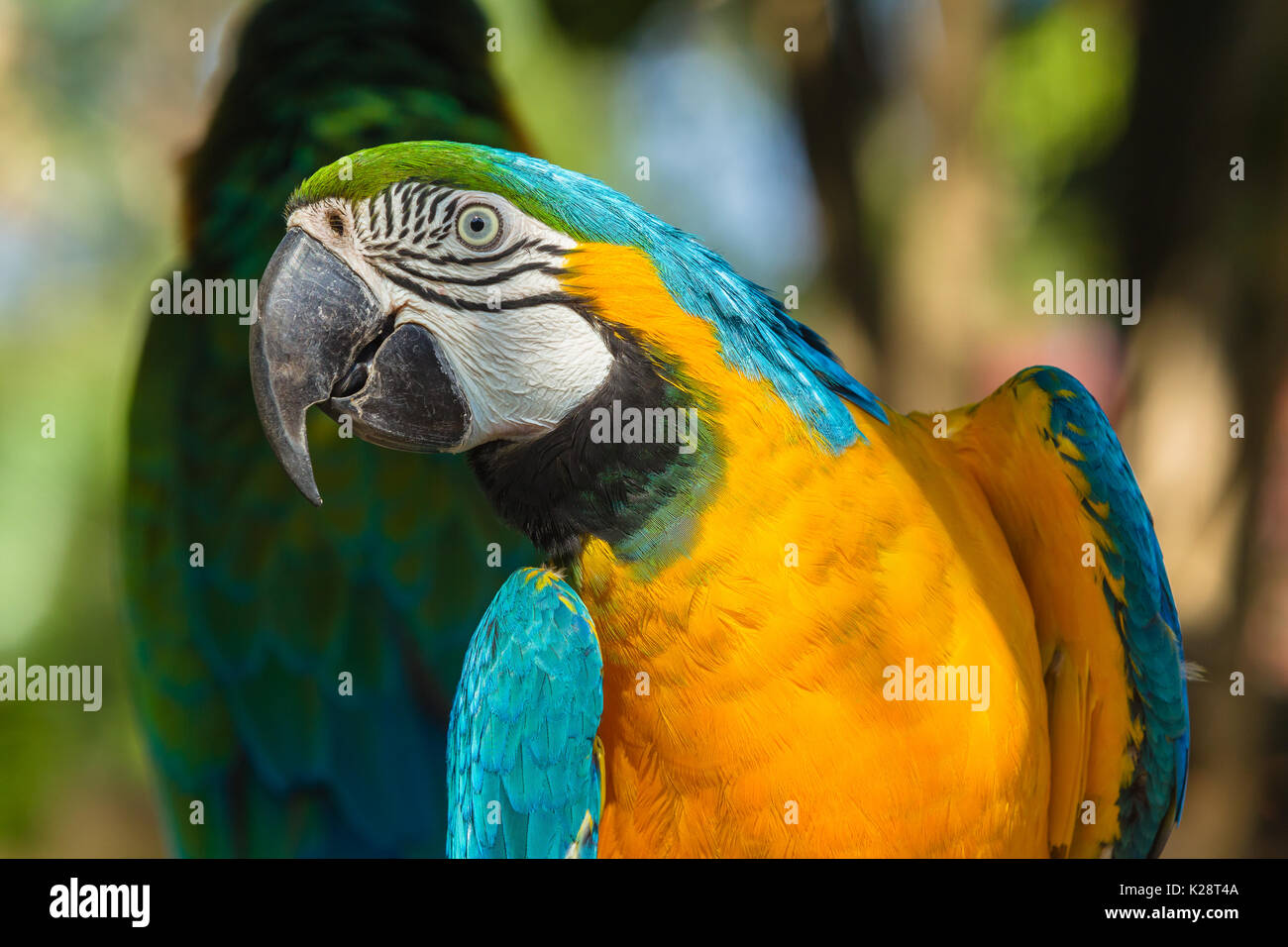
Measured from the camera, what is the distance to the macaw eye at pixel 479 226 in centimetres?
85

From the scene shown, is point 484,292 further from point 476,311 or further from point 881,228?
point 881,228

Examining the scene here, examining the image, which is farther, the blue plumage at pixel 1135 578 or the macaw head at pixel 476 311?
the blue plumage at pixel 1135 578

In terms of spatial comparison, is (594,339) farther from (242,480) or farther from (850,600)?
(242,480)

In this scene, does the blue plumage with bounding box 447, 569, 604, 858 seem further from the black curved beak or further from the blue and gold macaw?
the black curved beak

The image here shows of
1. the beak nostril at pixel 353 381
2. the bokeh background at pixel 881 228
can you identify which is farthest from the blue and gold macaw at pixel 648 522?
the bokeh background at pixel 881 228

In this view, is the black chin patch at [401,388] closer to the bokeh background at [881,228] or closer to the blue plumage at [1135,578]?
the blue plumage at [1135,578]

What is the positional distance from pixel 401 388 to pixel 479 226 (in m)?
0.18

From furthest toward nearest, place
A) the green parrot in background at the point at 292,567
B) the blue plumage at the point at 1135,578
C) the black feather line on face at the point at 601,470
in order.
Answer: the green parrot in background at the point at 292,567 < the blue plumage at the point at 1135,578 < the black feather line on face at the point at 601,470

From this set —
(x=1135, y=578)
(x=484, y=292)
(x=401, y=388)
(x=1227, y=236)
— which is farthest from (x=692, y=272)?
(x=1227, y=236)

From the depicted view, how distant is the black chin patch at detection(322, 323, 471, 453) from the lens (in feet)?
2.81

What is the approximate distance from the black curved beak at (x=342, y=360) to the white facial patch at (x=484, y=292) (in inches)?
0.7

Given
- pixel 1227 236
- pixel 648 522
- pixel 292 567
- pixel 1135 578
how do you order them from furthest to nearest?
pixel 1227 236 < pixel 292 567 < pixel 1135 578 < pixel 648 522

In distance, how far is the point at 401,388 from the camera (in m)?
0.86

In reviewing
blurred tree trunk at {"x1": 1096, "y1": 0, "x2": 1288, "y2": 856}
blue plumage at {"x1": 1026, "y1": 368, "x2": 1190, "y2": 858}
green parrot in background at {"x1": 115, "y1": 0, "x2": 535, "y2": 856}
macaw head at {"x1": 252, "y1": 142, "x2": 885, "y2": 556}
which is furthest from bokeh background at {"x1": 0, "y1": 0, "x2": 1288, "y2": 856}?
macaw head at {"x1": 252, "y1": 142, "x2": 885, "y2": 556}
